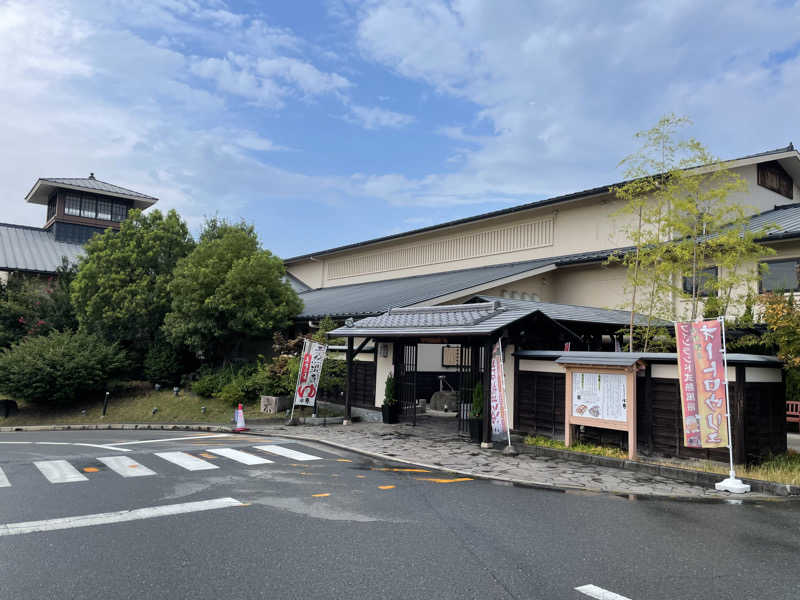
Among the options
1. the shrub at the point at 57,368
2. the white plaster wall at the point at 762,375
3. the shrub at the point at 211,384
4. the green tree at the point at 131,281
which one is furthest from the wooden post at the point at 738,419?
the shrub at the point at 57,368

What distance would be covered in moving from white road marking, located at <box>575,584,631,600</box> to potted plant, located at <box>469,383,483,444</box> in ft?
25.2

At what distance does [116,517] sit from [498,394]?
7.45 m

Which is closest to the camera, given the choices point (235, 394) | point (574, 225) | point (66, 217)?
point (235, 394)

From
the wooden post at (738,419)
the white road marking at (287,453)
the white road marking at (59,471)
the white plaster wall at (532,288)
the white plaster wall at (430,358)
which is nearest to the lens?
the white road marking at (59,471)

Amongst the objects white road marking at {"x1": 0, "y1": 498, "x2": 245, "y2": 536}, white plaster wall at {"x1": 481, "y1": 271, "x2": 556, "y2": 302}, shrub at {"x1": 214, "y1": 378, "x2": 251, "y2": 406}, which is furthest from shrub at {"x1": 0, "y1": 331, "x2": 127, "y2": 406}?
white road marking at {"x1": 0, "y1": 498, "x2": 245, "y2": 536}

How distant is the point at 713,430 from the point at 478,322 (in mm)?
4876

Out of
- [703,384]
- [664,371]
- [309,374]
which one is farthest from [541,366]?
[309,374]

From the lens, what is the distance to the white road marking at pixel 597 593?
4125 mm

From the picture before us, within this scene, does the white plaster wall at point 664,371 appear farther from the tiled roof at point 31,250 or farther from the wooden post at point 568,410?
the tiled roof at point 31,250

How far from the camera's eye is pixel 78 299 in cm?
2258

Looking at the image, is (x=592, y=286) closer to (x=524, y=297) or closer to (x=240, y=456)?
(x=524, y=297)

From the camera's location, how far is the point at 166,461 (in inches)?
374

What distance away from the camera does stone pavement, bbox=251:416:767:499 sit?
8.16m

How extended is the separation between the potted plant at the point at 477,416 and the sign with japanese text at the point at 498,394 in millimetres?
687
